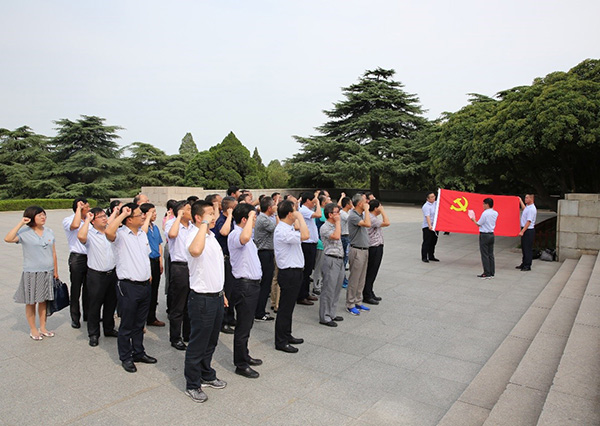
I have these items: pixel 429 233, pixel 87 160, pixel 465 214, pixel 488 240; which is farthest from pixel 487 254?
pixel 87 160

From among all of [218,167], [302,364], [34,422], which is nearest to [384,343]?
[302,364]

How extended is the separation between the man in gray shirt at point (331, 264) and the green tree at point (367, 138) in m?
23.2

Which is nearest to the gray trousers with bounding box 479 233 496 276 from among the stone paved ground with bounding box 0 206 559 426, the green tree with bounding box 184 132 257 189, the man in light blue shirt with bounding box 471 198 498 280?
the man in light blue shirt with bounding box 471 198 498 280

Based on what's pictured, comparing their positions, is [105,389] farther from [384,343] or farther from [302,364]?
[384,343]

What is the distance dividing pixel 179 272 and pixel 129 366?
1.07m

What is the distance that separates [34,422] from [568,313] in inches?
250

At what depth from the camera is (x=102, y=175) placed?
98.7 feet

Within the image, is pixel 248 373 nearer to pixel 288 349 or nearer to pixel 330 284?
pixel 288 349

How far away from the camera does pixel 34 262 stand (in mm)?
4957

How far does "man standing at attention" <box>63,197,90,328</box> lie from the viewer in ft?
17.0

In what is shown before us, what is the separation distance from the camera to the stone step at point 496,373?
3.54 metres

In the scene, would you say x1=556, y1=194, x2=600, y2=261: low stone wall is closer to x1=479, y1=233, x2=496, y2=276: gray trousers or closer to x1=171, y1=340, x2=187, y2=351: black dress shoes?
x1=479, y1=233, x2=496, y2=276: gray trousers

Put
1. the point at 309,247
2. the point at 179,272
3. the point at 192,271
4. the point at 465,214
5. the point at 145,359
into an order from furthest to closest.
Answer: the point at 465,214 < the point at 309,247 < the point at 179,272 < the point at 145,359 < the point at 192,271

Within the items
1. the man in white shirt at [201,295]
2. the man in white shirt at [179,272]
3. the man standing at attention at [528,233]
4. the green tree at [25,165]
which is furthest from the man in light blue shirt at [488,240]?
the green tree at [25,165]
